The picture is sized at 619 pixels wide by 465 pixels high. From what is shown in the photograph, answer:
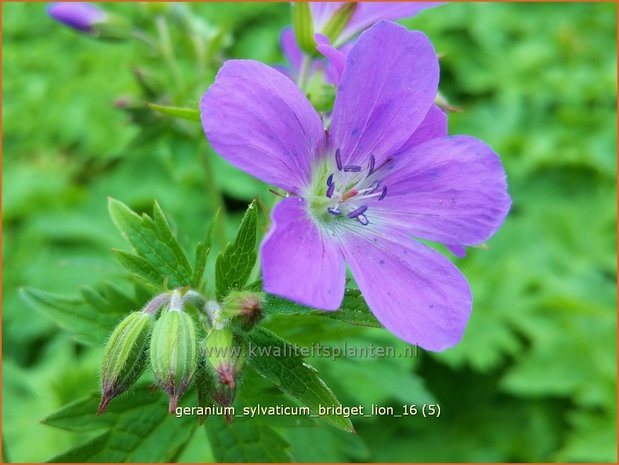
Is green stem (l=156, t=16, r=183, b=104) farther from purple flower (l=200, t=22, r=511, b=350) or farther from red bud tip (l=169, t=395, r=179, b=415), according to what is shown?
red bud tip (l=169, t=395, r=179, b=415)

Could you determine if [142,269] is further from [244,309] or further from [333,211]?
[333,211]

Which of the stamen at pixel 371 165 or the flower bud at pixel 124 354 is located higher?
the stamen at pixel 371 165

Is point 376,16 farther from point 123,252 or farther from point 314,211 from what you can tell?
point 123,252

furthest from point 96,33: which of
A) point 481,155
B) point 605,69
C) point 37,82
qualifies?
point 605,69

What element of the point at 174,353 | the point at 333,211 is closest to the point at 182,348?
the point at 174,353

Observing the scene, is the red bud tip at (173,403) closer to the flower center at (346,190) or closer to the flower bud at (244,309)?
the flower bud at (244,309)

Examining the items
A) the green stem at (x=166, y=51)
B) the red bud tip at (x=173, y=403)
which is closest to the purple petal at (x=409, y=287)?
the red bud tip at (x=173, y=403)
